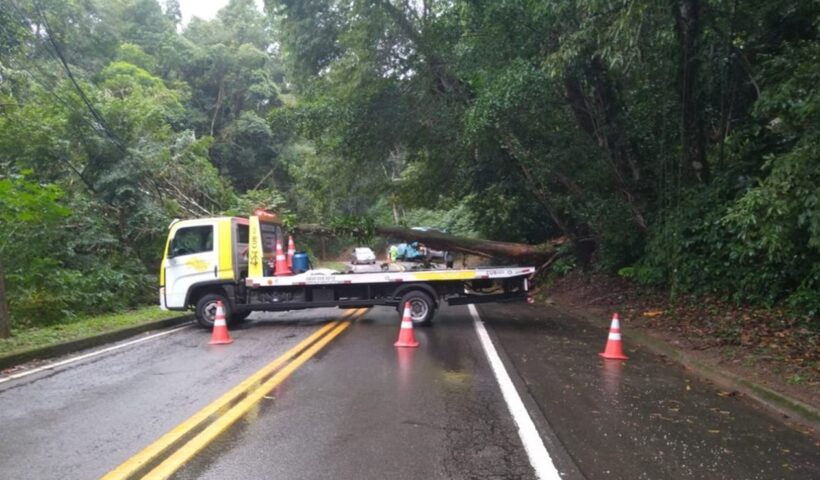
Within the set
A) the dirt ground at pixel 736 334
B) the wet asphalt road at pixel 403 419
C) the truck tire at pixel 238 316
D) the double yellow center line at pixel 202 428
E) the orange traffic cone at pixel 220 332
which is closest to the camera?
the double yellow center line at pixel 202 428

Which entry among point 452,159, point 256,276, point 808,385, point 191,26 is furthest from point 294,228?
point 191,26

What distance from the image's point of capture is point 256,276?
39.5 ft

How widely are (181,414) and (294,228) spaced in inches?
549

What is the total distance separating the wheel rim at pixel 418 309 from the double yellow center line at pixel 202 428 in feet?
11.7

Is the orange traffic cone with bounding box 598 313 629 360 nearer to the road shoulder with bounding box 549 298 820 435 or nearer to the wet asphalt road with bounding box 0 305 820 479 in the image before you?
the wet asphalt road with bounding box 0 305 820 479

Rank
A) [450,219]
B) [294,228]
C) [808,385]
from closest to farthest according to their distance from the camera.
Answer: [808,385]
[294,228]
[450,219]

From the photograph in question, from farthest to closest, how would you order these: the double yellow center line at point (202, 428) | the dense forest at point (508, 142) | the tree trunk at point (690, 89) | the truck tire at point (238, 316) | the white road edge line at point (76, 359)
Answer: the truck tire at point (238, 316), the tree trunk at point (690, 89), the dense forest at point (508, 142), the white road edge line at point (76, 359), the double yellow center line at point (202, 428)

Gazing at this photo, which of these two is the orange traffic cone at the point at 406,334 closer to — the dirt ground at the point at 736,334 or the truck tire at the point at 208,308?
the dirt ground at the point at 736,334

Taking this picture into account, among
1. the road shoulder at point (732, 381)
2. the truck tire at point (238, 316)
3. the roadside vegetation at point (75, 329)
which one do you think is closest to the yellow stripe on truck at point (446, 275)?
the road shoulder at point (732, 381)

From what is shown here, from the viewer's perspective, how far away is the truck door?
12.1 m

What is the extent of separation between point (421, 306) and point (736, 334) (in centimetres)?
544

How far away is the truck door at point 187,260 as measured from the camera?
39.7 ft

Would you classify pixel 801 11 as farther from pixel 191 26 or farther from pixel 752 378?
pixel 191 26

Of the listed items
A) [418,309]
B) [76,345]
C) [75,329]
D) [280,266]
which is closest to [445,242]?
[418,309]
